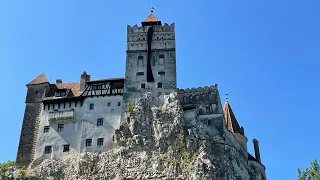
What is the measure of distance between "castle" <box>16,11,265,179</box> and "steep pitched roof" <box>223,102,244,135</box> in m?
0.14

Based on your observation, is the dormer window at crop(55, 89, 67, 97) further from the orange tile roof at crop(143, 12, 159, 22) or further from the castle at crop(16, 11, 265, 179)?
the orange tile roof at crop(143, 12, 159, 22)

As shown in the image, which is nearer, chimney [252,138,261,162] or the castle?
the castle

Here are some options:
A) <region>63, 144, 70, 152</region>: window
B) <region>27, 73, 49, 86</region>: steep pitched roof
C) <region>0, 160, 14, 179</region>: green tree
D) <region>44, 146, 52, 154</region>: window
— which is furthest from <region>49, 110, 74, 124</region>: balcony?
<region>0, 160, 14, 179</region>: green tree

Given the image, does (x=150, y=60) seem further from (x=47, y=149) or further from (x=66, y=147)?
(x=47, y=149)

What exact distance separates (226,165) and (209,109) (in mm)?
8300

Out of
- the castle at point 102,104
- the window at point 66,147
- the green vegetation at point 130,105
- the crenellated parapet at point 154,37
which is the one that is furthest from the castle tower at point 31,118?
the crenellated parapet at point 154,37

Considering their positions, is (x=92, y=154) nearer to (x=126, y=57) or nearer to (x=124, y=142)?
(x=124, y=142)

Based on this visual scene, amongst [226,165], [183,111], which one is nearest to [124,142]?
[183,111]

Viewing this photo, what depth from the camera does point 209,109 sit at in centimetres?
6825

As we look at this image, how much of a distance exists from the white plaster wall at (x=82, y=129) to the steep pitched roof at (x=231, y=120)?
53.5 ft

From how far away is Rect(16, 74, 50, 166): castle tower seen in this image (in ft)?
225

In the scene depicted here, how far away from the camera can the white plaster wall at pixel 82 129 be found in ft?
221

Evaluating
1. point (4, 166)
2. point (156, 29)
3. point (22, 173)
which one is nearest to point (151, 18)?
point (156, 29)

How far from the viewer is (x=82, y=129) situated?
6831cm
